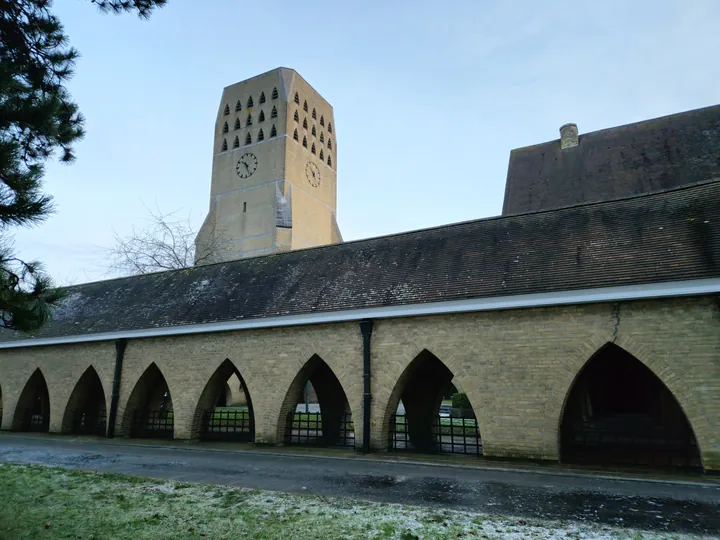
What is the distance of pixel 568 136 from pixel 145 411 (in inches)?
832

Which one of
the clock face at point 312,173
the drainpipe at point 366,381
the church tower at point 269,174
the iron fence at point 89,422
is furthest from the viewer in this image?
the clock face at point 312,173

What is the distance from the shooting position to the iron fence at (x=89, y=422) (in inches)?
691

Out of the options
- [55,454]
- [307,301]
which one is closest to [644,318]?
[307,301]

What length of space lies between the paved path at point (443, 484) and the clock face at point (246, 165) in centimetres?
2924

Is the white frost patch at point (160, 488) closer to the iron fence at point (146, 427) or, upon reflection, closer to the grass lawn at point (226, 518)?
the grass lawn at point (226, 518)

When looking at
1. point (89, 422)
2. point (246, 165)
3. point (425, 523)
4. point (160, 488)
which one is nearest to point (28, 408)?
point (89, 422)

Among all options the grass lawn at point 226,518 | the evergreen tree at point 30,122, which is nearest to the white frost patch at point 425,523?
the grass lawn at point 226,518

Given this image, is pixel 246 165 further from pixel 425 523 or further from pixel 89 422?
pixel 425 523

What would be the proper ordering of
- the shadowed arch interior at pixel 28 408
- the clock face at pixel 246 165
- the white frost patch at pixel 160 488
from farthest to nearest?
1. the clock face at pixel 246 165
2. the shadowed arch interior at pixel 28 408
3. the white frost patch at pixel 160 488

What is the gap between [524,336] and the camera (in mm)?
10555

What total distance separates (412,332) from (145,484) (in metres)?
6.42

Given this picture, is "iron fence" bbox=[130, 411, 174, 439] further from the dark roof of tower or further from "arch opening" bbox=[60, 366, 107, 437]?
the dark roof of tower

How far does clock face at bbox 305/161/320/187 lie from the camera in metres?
41.0

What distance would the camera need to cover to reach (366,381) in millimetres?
11953
